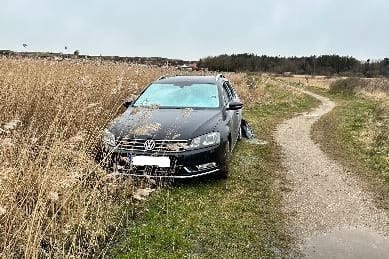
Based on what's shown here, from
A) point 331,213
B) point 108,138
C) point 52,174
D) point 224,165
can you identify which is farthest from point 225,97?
point 52,174

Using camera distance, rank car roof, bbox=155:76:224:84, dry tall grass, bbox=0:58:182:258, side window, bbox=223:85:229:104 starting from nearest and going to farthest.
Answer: dry tall grass, bbox=0:58:182:258 → side window, bbox=223:85:229:104 → car roof, bbox=155:76:224:84

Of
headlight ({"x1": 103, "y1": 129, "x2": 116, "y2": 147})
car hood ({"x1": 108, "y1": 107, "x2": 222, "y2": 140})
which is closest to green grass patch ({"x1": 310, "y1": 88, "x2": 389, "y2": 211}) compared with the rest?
car hood ({"x1": 108, "y1": 107, "x2": 222, "y2": 140})

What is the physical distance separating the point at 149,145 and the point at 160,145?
0.16 meters

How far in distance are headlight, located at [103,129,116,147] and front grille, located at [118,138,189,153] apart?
180 millimetres

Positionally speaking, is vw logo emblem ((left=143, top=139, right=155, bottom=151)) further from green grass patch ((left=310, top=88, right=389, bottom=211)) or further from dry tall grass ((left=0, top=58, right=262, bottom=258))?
green grass patch ((left=310, top=88, right=389, bottom=211))

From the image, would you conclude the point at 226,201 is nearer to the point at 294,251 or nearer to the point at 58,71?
the point at 294,251

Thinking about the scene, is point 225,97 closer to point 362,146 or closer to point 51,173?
point 362,146

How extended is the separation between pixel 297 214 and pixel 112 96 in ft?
17.4

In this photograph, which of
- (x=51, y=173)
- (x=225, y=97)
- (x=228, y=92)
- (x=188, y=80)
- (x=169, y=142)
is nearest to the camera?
(x=51, y=173)

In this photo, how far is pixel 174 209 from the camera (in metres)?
6.48

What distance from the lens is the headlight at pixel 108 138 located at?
750cm

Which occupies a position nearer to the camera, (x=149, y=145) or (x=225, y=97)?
(x=149, y=145)

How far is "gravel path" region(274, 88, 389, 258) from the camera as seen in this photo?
5.75 metres

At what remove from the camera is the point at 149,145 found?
7.36 m
